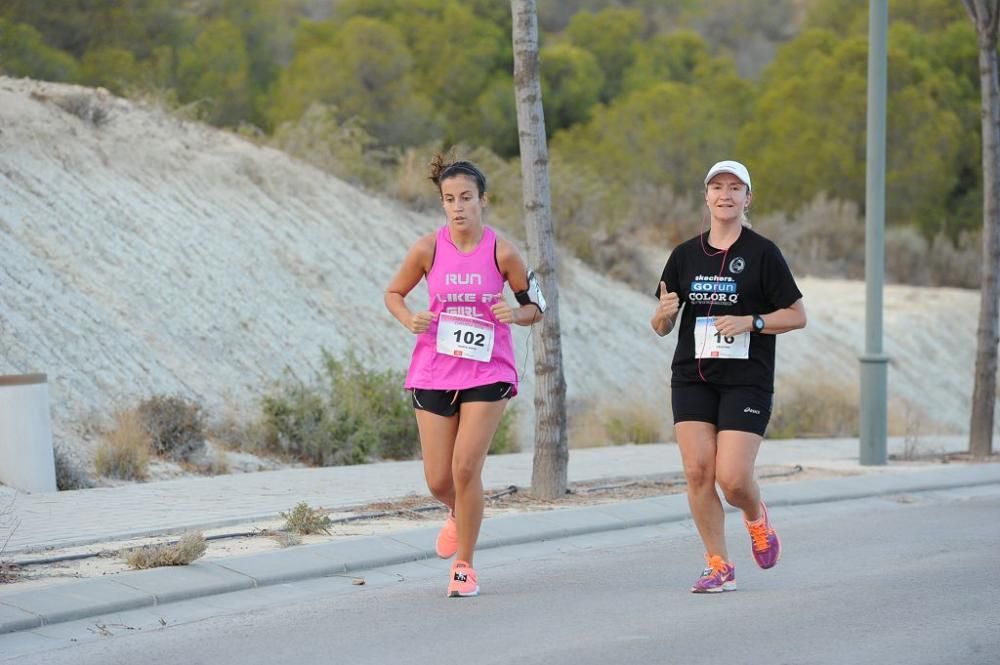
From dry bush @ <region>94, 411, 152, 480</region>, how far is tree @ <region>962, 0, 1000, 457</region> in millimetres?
9200

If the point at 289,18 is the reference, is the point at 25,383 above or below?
below

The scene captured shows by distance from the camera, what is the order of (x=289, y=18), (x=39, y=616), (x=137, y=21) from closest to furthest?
(x=39, y=616), (x=137, y=21), (x=289, y=18)

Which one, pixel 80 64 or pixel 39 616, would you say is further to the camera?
pixel 80 64

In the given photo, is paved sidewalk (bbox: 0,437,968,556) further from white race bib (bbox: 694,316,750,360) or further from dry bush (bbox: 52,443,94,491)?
white race bib (bbox: 694,316,750,360)

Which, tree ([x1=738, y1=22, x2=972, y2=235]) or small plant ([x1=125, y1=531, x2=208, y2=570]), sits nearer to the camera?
small plant ([x1=125, y1=531, x2=208, y2=570])

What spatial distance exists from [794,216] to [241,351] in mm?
25904

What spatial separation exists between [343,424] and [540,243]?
A: 492 centimetres

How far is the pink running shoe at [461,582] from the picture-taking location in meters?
8.68

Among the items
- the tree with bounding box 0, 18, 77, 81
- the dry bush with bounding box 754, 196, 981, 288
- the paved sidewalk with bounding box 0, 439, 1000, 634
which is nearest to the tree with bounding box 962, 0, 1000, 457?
the paved sidewalk with bounding box 0, 439, 1000, 634

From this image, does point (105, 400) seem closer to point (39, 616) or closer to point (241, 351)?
point (241, 351)

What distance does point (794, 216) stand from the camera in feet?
142

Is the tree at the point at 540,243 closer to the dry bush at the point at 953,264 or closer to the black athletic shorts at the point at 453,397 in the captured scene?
the black athletic shorts at the point at 453,397

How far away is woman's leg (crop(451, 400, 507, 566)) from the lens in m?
8.48

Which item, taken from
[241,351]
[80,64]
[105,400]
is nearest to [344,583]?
[105,400]
